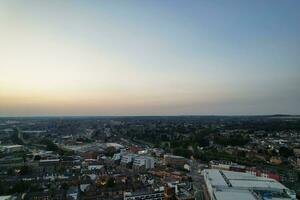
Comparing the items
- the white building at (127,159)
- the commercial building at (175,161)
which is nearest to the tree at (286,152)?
the commercial building at (175,161)

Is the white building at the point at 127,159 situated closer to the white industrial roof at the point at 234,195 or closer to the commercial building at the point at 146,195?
the commercial building at the point at 146,195

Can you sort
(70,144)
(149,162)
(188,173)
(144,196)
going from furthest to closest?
(70,144), (149,162), (188,173), (144,196)

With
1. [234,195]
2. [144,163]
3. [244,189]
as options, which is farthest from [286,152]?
[234,195]

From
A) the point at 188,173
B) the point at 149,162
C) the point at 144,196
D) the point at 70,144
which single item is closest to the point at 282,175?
the point at 188,173

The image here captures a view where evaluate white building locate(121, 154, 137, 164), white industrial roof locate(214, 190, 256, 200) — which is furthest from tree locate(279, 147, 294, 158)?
white industrial roof locate(214, 190, 256, 200)

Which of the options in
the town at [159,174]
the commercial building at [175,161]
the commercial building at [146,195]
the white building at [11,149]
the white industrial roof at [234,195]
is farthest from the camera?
the white building at [11,149]

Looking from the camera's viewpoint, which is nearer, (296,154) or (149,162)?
(149,162)

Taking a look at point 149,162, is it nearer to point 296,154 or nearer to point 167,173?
point 167,173

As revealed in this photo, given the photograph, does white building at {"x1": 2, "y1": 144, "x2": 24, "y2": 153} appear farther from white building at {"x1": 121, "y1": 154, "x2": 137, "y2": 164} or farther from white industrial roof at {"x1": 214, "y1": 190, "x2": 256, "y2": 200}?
white industrial roof at {"x1": 214, "y1": 190, "x2": 256, "y2": 200}

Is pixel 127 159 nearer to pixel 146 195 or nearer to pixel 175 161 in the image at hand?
pixel 175 161
